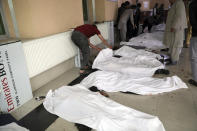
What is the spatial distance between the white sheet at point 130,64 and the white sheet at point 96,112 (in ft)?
3.14

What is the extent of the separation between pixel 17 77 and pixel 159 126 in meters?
1.70

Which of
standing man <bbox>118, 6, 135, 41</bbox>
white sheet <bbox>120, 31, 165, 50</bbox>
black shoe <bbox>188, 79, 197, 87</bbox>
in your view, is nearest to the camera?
black shoe <bbox>188, 79, 197, 87</bbox>

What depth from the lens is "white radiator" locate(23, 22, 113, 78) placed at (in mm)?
2329

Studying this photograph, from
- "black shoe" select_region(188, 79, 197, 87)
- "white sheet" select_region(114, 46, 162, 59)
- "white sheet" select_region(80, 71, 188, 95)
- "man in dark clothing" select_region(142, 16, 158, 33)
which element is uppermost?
"man in dark clothing" select_region(142, 16, 158, 33)

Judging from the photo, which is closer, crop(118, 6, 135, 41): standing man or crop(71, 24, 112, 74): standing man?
crop(71, 24, 112, 74): standing man

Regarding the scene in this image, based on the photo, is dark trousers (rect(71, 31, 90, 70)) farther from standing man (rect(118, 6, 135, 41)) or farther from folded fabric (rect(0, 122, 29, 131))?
standing man (rect(118, 6, 135, 41))

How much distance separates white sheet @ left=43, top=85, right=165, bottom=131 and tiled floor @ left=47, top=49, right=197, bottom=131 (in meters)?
0.14

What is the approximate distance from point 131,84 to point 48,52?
1379 millimetres

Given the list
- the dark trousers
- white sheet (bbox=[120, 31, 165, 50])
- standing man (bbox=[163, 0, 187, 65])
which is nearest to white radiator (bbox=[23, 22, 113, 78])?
the dark trousers

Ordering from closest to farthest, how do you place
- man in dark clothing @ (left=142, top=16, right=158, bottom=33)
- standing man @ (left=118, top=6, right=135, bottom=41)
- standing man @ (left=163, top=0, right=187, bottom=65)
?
standing man @ (left=163, top=0, right=187, bottom=65)
standing man @ (left=118, top=6, right=135, bottom=41)
man in dark clothing @ (left=142, top=16, right=158, bottom=33)

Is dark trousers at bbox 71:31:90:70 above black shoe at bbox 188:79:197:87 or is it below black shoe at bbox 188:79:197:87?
above

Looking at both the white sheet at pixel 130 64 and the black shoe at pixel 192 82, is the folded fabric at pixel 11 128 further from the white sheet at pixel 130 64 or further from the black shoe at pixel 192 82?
the black shoe at pixel 192 82

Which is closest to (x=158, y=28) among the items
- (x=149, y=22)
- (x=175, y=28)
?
(x=149, y=22)

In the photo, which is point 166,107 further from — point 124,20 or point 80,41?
point 124,20
